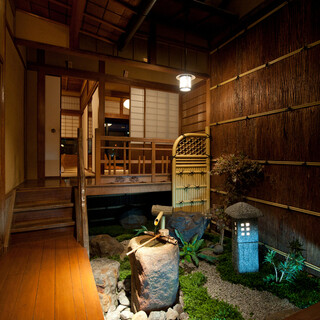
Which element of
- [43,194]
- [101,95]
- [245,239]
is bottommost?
[245,239]

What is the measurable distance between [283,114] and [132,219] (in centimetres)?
551

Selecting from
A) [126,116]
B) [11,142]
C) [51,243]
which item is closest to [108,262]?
[51,243]

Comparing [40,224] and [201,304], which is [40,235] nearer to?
[40,224]

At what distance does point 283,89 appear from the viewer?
4711 mm

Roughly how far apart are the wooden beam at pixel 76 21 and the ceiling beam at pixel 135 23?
1075 millimetres

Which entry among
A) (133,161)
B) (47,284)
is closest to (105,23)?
(133,161)

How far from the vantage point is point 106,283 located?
146 inches

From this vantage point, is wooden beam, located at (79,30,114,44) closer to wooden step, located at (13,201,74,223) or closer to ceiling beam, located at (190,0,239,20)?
ceiling beam, located at (190,0,239,20)

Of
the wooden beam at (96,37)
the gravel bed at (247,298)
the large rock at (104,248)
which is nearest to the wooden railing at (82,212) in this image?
the large rock at (104,248)

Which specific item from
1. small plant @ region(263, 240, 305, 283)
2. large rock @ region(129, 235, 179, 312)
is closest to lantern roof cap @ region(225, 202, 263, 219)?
small plant @ region(263, 240, 305, 283)

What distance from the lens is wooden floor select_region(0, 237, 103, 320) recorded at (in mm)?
2389

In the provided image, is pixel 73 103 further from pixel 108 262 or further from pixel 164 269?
pixel 164 269

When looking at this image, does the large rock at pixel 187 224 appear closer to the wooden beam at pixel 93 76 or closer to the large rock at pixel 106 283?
the large rock at pixel 106 283

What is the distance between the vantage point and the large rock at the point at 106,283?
12.0ft
